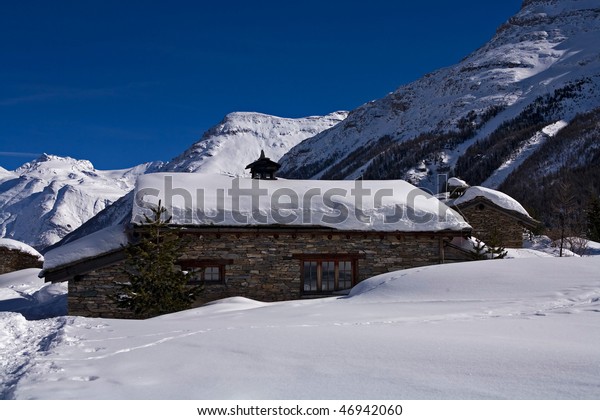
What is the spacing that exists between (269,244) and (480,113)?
137949mm

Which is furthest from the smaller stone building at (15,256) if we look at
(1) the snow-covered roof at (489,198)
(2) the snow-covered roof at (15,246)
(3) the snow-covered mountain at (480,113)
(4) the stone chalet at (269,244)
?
(3) the snow-covered mountain at (480,113)

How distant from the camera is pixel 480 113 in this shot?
138125 millimetres

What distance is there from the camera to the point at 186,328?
265 inches

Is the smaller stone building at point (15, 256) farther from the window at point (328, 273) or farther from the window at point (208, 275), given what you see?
the window at point (328, 273)

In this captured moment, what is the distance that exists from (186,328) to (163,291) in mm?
5452

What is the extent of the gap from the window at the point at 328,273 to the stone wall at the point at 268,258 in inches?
7.4

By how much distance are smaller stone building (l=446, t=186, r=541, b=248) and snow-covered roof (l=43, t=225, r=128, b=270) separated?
18.0 m

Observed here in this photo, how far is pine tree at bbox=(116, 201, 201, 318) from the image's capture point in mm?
11648

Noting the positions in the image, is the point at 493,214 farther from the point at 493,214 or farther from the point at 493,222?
the point at 493,222

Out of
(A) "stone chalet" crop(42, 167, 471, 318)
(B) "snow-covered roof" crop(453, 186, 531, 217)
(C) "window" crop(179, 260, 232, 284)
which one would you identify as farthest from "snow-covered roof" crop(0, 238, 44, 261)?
(B) "snow-covered roof" crop(453, 186, 531, 217)

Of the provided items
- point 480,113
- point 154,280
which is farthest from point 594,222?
point 480,113

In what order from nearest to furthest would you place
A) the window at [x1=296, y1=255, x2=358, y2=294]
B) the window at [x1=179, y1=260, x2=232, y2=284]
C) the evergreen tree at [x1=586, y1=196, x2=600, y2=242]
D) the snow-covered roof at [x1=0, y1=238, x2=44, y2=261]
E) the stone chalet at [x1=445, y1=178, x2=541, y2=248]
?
the window at [x1=179, y1=260, x2=232, y2=284] < the window at [x1=296, y1=255, x2=358, y2=294] < the stone chalet at [x1=445, y1=178, x2=541, y2=248] < the snow-covered roof at [x1=0, y1=238, x2=44, y2=261] < the evergreen tree at [x1=586, y1=196, x2=600, y2=242]

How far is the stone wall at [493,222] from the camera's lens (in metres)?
25.4

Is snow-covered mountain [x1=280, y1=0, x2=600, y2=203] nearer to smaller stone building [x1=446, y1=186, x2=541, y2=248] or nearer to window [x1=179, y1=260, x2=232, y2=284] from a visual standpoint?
smaller stone building [x1=446, y1=186, x2=541, y2=248]
